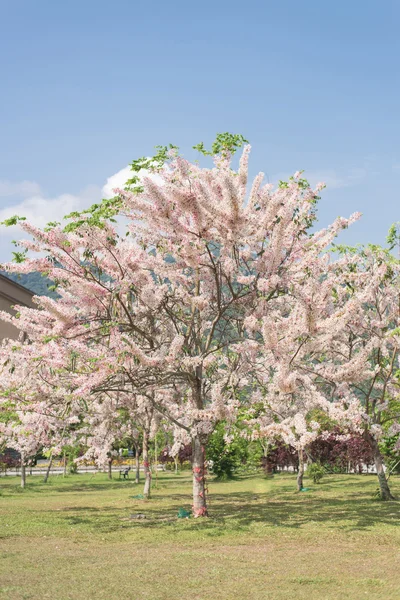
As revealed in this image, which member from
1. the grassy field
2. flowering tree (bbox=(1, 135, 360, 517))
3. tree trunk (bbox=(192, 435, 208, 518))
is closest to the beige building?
the grassy field

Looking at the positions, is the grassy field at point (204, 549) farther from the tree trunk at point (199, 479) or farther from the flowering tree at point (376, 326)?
the flowering tree at point (376, 326)

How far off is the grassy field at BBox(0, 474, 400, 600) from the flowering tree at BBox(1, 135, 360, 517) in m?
2.79

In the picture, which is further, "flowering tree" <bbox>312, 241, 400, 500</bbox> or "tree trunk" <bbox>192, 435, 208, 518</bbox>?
"flowering tree" <bbox>312, 241, 400, 500</bbox>

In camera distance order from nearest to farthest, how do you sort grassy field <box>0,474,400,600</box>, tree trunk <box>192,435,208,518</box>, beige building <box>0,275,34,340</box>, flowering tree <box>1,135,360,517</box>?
grassy field <box>0,474,400,600</box> → flowering tree <box>1,135,360,517</box> → tree trunk <box>192,435,208,518</box> → beige building <box>0,275,34,340</box>

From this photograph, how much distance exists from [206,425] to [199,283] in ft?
14.0

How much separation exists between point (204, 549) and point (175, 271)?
24.6 ft

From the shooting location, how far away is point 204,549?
1321cm

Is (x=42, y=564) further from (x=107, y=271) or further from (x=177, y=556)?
(x=107, y=271)

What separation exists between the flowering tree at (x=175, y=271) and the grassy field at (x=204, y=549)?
2.79 m

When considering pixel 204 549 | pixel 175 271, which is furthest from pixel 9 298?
pixel 204 549

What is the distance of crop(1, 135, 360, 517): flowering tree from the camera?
15172 mm

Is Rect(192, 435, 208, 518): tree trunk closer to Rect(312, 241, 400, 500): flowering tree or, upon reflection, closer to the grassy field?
the grassy field

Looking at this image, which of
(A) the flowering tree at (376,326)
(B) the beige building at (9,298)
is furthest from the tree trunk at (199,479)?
(B) the beige building at (9,298)

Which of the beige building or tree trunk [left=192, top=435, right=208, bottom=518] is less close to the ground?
the beige building
